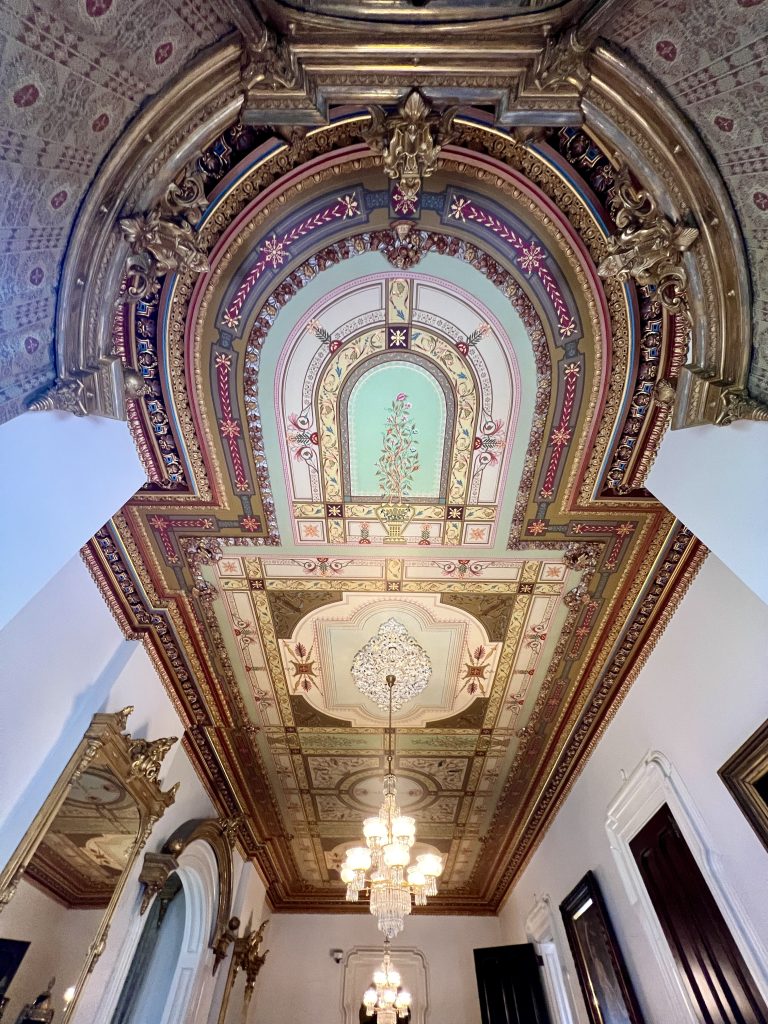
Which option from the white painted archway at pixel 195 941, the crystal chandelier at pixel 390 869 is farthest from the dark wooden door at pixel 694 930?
the white painted archway at pixel 195 941

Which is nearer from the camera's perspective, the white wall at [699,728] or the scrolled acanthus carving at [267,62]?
the scrolled acanthus carving at [267,62]

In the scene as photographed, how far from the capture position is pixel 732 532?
2.31 metres

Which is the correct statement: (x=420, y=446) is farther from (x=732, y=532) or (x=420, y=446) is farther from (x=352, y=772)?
(x=352, y=772)

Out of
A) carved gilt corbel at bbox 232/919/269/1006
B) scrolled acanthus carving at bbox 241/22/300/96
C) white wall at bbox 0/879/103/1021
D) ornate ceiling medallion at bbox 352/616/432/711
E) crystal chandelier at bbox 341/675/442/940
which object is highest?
ornate ceiling medallion at bbox 352/616/432/711

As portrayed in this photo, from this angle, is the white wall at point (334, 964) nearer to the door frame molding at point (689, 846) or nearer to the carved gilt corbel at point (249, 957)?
the carved gilt corbel at point (249, 957)

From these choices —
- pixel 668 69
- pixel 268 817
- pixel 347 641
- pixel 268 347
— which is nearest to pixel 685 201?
pixel 668 69

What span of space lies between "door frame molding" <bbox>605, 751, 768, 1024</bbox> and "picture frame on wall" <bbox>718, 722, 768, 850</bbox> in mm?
573

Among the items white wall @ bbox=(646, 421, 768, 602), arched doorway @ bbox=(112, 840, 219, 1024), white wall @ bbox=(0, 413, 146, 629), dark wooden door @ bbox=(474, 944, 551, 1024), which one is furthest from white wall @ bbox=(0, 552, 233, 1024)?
dark wooden door @ bbox=(474, 944, 551, 1024)

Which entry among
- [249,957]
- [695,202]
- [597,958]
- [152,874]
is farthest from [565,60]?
[249,957]

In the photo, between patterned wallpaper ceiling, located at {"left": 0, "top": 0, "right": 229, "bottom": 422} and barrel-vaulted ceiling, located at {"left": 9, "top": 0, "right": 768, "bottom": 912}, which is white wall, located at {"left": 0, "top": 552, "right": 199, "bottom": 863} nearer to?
barrel-vaulted ceiling, located at {"left": 9, "top": 0, "right": 768, "bottom": 912}

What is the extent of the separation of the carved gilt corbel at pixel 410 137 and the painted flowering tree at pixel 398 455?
1306mm

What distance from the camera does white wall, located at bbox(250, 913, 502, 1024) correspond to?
8.51 m

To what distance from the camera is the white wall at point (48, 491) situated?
197cm

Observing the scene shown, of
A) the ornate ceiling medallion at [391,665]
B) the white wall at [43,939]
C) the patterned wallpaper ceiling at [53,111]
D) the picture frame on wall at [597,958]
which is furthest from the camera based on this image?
the ornate ceiling medallion at [391,665]
